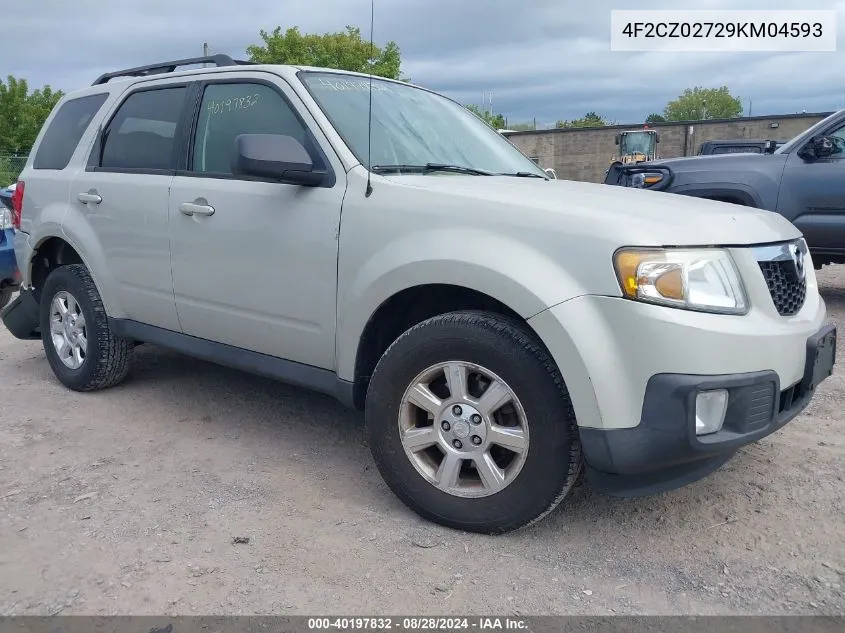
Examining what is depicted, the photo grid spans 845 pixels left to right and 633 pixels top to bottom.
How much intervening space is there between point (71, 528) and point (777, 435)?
3.32 metres

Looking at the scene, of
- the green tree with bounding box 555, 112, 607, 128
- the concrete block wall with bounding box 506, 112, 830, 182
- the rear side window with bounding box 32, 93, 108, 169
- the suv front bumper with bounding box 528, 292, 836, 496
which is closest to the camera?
the suv front bumper with bounding box 528, 292, 836, 496

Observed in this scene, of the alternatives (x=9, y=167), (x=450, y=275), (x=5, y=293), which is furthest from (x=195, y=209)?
(x=9, y=167)

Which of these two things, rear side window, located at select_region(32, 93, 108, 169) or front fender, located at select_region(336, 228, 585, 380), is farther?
rear side window, located at select_region(32, 93, 108, 169)

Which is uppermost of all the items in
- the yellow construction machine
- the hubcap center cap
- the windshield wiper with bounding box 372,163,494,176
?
the yellow construction machine

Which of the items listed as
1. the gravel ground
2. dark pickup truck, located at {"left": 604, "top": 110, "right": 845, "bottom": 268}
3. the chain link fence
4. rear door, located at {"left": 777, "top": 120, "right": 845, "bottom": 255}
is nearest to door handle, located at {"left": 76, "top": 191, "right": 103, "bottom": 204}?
the gravel ground

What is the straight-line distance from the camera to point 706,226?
2.73 m

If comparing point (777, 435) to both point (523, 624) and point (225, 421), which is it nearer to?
point (523, 624)

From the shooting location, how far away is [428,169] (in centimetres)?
351

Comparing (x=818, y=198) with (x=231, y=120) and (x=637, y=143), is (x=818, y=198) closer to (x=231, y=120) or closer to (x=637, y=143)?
(x=231, y=120)

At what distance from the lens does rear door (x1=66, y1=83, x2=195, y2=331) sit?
13.5 feet

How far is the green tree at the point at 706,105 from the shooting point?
349ft

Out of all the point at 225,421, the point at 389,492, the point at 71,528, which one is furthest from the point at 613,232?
the point at 225,421

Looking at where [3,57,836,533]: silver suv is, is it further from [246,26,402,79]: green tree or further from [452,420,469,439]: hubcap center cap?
[246,26,402,79]: green tree

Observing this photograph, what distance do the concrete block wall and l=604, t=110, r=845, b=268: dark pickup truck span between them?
29722 millimetres
